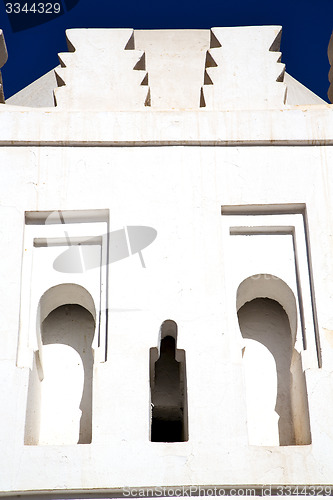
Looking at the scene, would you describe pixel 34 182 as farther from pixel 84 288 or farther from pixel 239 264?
pixel 239 264

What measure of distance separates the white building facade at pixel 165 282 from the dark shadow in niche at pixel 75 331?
13 mm

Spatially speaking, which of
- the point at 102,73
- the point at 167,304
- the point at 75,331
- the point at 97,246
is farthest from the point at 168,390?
the point at 102,73

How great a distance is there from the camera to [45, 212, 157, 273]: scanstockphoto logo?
798cm

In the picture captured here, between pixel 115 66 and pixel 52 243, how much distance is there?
185cm

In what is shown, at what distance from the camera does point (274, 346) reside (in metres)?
8.22

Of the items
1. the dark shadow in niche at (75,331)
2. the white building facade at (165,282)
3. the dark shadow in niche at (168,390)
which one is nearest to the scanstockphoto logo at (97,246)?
the white building facade at (165,282)

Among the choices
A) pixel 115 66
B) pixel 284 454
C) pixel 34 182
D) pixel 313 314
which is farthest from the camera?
pixel 115 66

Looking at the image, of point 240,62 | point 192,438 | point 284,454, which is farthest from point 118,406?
point 240,62

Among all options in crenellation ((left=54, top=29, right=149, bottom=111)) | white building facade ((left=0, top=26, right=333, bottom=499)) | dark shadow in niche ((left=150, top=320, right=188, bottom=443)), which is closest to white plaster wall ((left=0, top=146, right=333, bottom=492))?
white building facade ((left=0, top=26, right=333, bottom=499))

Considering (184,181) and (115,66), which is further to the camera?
(115,66)

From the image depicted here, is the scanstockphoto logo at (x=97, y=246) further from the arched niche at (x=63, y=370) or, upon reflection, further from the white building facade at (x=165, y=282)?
the arched niche at (x=63, y=370)

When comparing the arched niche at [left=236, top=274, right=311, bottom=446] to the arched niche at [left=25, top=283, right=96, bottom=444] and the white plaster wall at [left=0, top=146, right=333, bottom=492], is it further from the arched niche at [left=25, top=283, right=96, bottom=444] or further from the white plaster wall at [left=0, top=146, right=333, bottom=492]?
the arched niche at [left=25, top=283, right=96, bottom=444]

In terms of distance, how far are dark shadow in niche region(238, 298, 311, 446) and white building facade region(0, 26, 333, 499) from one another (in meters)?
0.01

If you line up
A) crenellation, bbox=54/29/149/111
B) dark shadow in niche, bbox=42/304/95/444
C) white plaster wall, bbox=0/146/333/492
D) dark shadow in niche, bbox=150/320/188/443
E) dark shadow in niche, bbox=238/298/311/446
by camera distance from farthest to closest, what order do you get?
1. crenellation, bbox=54/29/149/111
2. dark shadow in niche, bbox=150/320/188/443
3. dark shadow in niche, bbox=42/304/95/444
4. dark shadow in niche, bbox=238/298/311/446
5. white plaster wall, bbox=0/146/333/492
